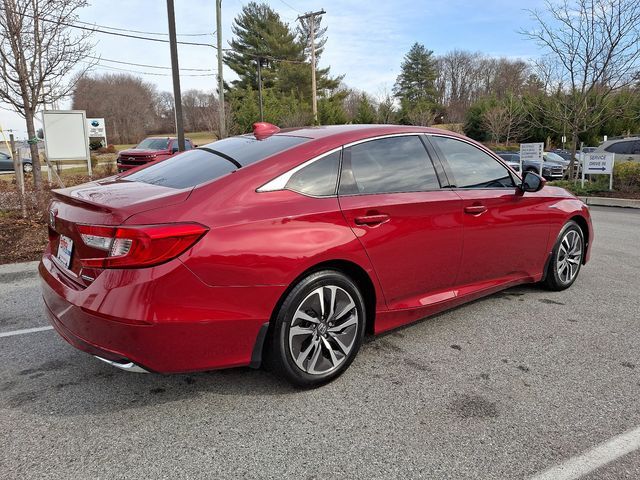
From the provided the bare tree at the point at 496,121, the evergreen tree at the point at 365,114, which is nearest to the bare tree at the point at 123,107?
the evergreen tree at the point at 365,114

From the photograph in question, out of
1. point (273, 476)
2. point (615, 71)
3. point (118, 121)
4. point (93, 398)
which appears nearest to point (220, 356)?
point (273, 476)

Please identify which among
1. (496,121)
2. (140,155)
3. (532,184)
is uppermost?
(496,121)

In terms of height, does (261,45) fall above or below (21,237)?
above

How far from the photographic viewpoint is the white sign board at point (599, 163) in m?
13.1

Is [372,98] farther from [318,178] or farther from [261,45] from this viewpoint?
[318,178]

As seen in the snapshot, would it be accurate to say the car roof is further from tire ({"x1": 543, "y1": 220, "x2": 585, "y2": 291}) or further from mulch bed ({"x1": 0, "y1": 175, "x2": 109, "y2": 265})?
mulch bed ({"x1": 0, "y1": 175, "x2": 109, "y2": 265})

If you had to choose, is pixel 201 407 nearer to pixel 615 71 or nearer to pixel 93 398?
pixel 93 398

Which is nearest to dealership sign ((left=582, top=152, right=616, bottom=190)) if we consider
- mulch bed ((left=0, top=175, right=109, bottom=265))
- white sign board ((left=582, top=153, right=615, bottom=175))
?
white sign board ((left=582, top=153, right=615, bottom=175))

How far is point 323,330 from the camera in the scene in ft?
9.37

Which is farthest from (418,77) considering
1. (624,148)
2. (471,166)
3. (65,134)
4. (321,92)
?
(471,166)

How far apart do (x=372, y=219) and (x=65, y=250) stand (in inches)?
71.6

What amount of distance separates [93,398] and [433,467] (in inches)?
75.1

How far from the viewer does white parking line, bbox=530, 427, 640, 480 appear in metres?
2.13

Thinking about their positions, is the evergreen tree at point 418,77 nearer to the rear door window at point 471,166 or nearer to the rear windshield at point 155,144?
the rear windshield at point 155,144
